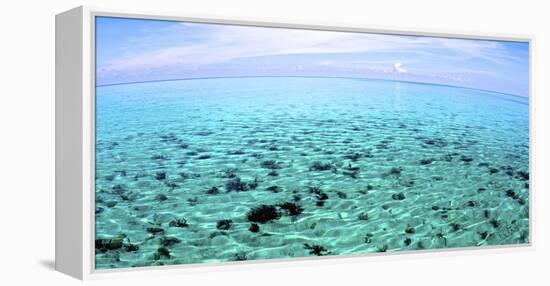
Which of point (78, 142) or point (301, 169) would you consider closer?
point (78, 142)

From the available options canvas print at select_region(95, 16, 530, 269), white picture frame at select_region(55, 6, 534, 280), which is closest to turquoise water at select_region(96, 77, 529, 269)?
canvas print at select_region(95, 16, 530, 269)

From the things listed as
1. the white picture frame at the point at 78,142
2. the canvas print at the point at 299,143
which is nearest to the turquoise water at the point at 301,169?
the canvas print at the point at 299,143

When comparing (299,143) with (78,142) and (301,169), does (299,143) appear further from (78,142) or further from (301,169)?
(78,142)

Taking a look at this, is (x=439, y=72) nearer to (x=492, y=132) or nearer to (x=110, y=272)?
(x=492, y=132)

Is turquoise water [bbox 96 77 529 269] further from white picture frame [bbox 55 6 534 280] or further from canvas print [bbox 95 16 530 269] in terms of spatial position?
white picture frame [bbox 55 6 534 280]

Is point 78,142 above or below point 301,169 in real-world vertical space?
above

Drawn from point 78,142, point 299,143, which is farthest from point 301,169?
point 78,142

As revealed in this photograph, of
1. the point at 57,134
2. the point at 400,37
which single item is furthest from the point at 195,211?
the point at 400,37
